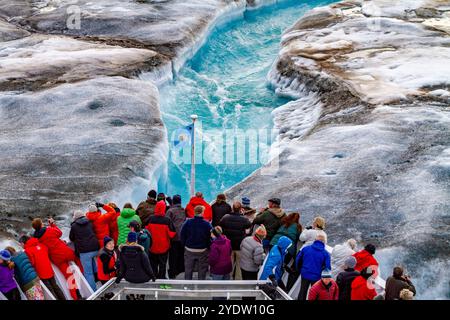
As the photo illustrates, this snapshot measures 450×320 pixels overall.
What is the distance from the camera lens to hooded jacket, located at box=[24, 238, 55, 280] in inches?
395

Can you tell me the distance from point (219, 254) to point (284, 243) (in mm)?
1272

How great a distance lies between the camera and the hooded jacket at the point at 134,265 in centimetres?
962

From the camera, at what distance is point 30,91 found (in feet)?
83.2

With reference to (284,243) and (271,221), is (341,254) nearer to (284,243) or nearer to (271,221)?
(284,243)

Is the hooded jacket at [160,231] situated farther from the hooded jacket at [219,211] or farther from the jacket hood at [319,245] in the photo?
the jacket hood at [319,245]

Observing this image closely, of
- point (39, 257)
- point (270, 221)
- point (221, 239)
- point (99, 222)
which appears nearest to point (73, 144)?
point (99, 222)

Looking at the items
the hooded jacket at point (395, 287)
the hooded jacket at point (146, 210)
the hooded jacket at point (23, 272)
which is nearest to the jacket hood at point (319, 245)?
the hooded jacket at point (395, 287)

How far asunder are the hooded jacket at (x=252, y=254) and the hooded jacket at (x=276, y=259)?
269 millimetres

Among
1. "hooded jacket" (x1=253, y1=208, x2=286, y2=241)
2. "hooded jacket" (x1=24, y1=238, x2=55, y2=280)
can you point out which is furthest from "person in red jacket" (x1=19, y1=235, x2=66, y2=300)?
"hooded jacket" (x1=253, y1=208, x2=286, y2=241)
